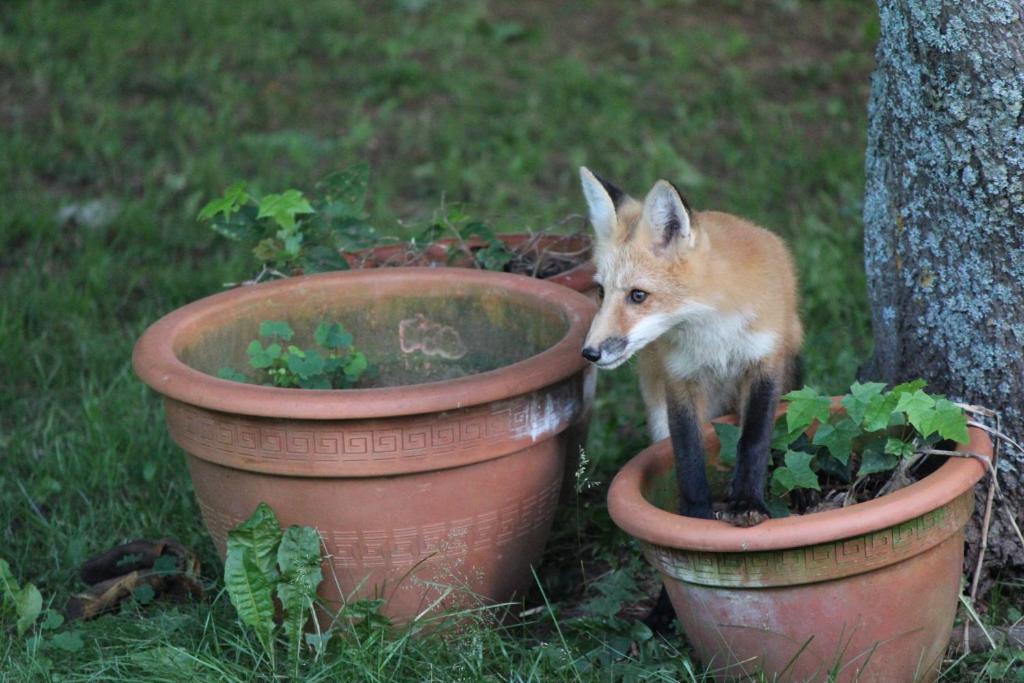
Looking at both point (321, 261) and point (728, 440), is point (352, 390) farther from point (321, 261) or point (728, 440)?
point (321, 261)

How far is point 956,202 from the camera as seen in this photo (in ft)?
10.4

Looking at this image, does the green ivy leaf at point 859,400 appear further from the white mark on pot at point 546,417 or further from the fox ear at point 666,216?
the white mark on pot at point 546,417

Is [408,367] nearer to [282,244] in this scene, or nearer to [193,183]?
[282,244]

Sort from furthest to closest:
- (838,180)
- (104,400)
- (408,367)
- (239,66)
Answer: (239,66) → (838,180) → (104,400) → (408,367)

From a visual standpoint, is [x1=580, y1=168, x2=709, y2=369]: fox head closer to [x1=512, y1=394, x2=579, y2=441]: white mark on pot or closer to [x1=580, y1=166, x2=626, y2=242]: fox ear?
[x1=580, y1=166, x2=626, y2=242]: fox ear

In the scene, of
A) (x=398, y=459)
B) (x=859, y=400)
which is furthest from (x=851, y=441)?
(x=398, y=459)

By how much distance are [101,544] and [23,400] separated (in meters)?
1.06

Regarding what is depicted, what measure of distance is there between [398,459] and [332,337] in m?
0.76

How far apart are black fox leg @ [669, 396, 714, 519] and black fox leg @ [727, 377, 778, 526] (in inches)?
3.7

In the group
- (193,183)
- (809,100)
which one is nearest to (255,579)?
(193,183)

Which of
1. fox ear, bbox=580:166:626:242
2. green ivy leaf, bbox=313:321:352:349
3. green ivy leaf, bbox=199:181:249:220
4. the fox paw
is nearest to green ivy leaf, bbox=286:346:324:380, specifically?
green ivy leaf, bbox=313:321:352:349

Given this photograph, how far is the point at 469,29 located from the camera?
841cm

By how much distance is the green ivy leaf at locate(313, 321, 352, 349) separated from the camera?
12.2 feet

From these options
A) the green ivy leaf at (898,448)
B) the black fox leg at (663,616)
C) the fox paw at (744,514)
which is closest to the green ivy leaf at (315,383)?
the black fox leg at (663,616)
